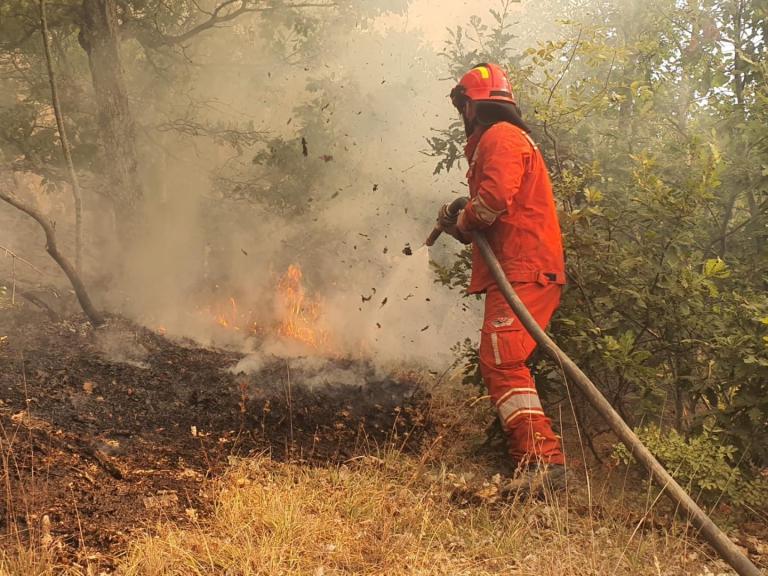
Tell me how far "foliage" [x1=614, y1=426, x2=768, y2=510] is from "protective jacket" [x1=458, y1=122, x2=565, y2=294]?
1128 mm

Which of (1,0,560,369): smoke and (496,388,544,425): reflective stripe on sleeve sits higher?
(1,0,560,369): smoke

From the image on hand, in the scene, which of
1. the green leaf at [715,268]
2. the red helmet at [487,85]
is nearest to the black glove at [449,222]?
the red helmet at [487,85]

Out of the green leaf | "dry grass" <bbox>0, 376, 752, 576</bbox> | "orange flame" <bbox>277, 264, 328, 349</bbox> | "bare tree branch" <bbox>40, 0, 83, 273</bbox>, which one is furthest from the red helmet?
Result: "orange flame" <bbox>277, 264, 328, 349</bbox>

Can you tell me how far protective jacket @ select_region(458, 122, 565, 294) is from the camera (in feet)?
12.4

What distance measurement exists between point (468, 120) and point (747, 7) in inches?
89.0

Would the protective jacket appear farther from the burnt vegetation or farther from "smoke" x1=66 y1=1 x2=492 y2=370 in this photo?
"smoke" x1=66 y1=1 x2=492 y2=370

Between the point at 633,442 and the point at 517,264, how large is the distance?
1.33 meters

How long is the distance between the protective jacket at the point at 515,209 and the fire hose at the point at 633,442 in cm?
16

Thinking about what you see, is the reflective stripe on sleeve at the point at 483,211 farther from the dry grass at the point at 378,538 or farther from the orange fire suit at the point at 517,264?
the dry grass at the point at 378,538

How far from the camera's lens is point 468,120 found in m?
4.17

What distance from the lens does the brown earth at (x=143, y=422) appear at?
2924 millimetres

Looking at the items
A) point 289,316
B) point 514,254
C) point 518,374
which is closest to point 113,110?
point 289,316

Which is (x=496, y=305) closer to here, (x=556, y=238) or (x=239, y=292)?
(x=556, y=238)

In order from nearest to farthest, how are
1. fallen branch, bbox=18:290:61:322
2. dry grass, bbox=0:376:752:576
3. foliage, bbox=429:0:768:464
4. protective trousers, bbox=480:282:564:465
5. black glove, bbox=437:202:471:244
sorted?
dry grass, bbox=0:376:752:576 → foliage, bbox=429:0:768:464 → protective trousers, bbox=480:282:564:465 → black glove, bbox=437:202:471:244 → fallen branch, bbox=18:290:61:322
